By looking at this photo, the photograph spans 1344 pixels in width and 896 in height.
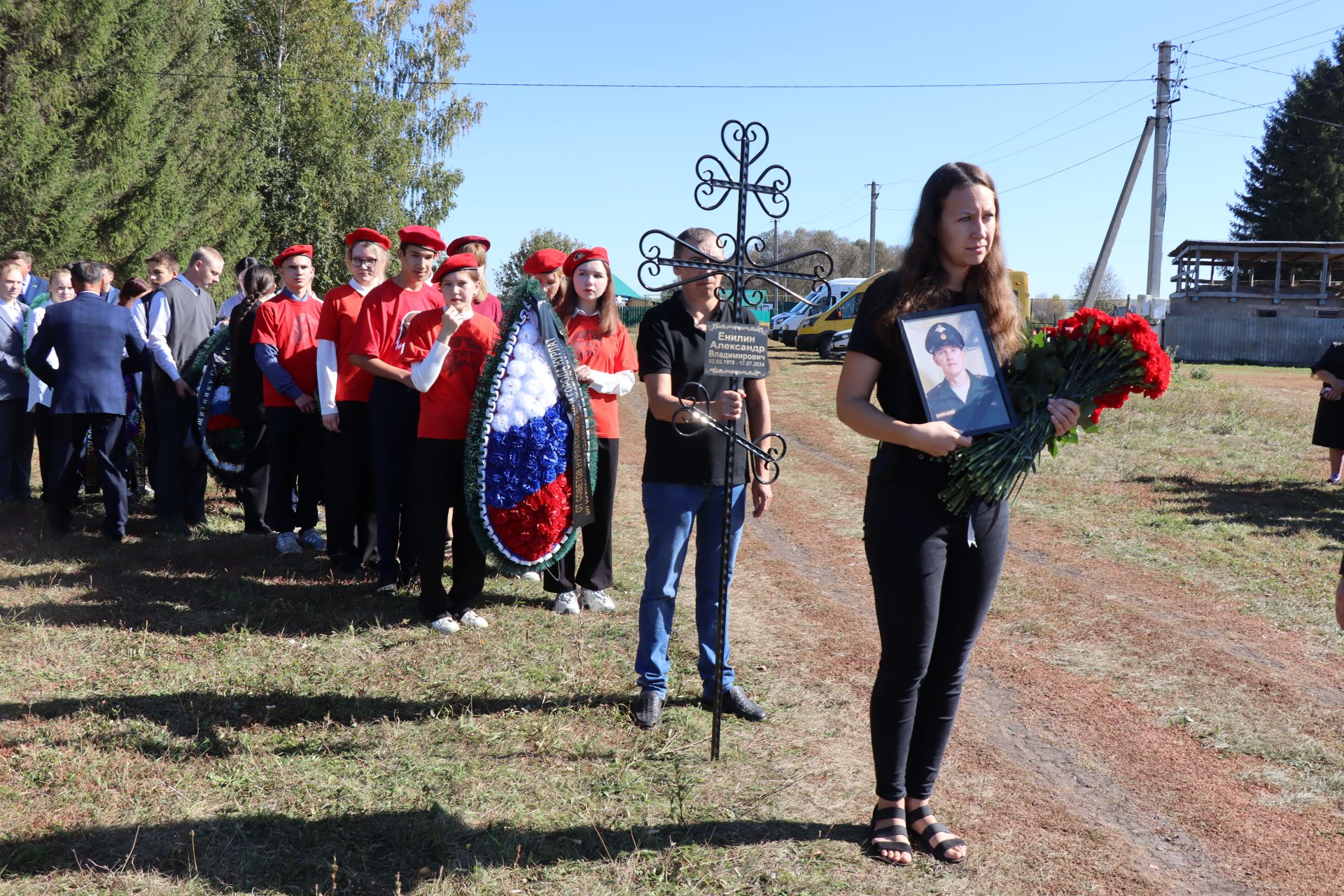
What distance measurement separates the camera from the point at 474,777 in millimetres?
4043

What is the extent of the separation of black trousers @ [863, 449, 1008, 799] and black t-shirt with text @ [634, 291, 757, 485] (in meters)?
1.03

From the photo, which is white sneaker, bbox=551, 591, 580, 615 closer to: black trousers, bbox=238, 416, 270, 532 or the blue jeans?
the blue jeans

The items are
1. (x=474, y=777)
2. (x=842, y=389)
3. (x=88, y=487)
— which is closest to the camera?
(x=842, y=389)

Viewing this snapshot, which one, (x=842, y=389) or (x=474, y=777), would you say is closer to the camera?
(x=842, y=389)

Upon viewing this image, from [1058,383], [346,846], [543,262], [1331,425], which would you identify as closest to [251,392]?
[543,262]

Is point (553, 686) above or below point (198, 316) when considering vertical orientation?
below

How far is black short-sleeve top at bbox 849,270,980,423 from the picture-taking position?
3.23m

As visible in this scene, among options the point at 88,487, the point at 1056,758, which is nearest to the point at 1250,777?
the point at 1056,758

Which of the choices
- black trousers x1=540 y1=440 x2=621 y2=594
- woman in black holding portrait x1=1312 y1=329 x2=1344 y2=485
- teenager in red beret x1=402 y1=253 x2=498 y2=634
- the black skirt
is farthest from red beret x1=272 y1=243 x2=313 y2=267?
the black skirt

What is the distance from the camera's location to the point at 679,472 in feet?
14.2

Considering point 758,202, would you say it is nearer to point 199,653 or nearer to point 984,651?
point 984,651

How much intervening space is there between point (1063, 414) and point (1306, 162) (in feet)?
171

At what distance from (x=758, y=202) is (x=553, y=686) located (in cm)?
235

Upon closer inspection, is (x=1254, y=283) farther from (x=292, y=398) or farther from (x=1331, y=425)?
(x=292, y=398)
